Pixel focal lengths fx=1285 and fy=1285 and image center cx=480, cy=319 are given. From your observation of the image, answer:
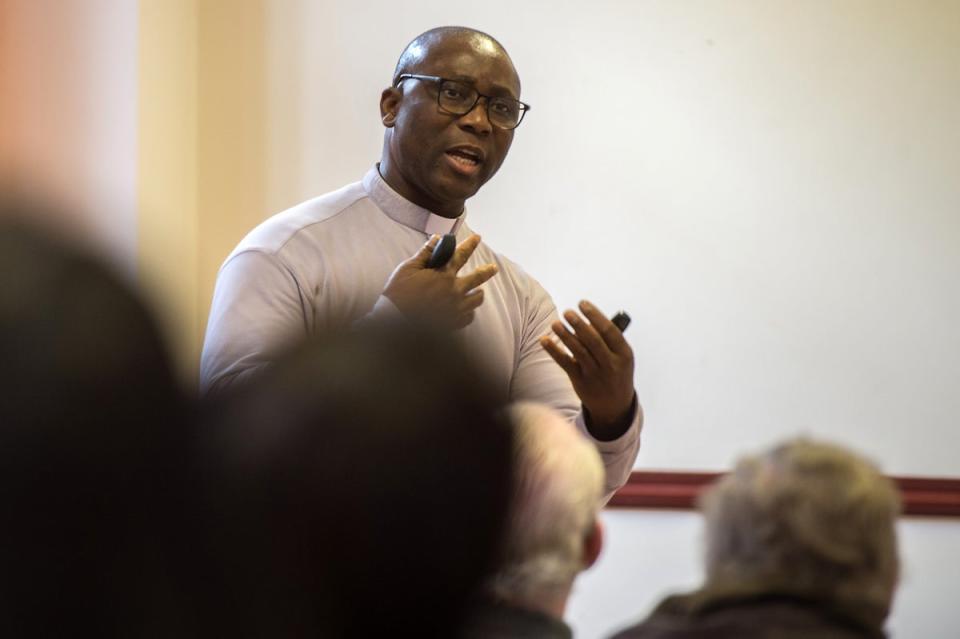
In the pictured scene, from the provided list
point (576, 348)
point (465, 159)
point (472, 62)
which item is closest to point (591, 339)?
point (576, 348)

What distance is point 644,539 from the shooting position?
3.80 meters

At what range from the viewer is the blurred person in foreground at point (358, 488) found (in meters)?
0.56

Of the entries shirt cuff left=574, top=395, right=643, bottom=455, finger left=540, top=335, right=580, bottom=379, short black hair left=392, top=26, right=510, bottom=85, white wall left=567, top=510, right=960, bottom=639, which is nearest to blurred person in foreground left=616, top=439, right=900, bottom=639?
finger left=540, top=335, right=580, bottom=379

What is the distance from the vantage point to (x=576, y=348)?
2.04 m


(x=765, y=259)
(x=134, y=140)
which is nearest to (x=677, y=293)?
(x=765, y=259)

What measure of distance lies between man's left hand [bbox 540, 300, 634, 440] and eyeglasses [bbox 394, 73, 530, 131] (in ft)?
1.63

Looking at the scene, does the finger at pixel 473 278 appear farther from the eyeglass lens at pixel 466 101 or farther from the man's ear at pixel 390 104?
the man's ear at pixel 390 104

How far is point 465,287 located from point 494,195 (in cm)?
191

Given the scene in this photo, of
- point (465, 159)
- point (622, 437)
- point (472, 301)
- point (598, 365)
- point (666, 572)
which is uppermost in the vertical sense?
point (465, 159)

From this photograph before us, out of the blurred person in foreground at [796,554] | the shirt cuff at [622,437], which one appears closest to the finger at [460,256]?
the shirt cuff at [622,437]

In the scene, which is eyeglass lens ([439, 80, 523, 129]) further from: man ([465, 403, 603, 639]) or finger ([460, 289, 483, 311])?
man ([465, 403, 603, 639])

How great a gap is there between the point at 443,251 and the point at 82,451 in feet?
4.58

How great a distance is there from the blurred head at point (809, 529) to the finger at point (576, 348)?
2.53 ft

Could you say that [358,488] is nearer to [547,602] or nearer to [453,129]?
[547,602]
